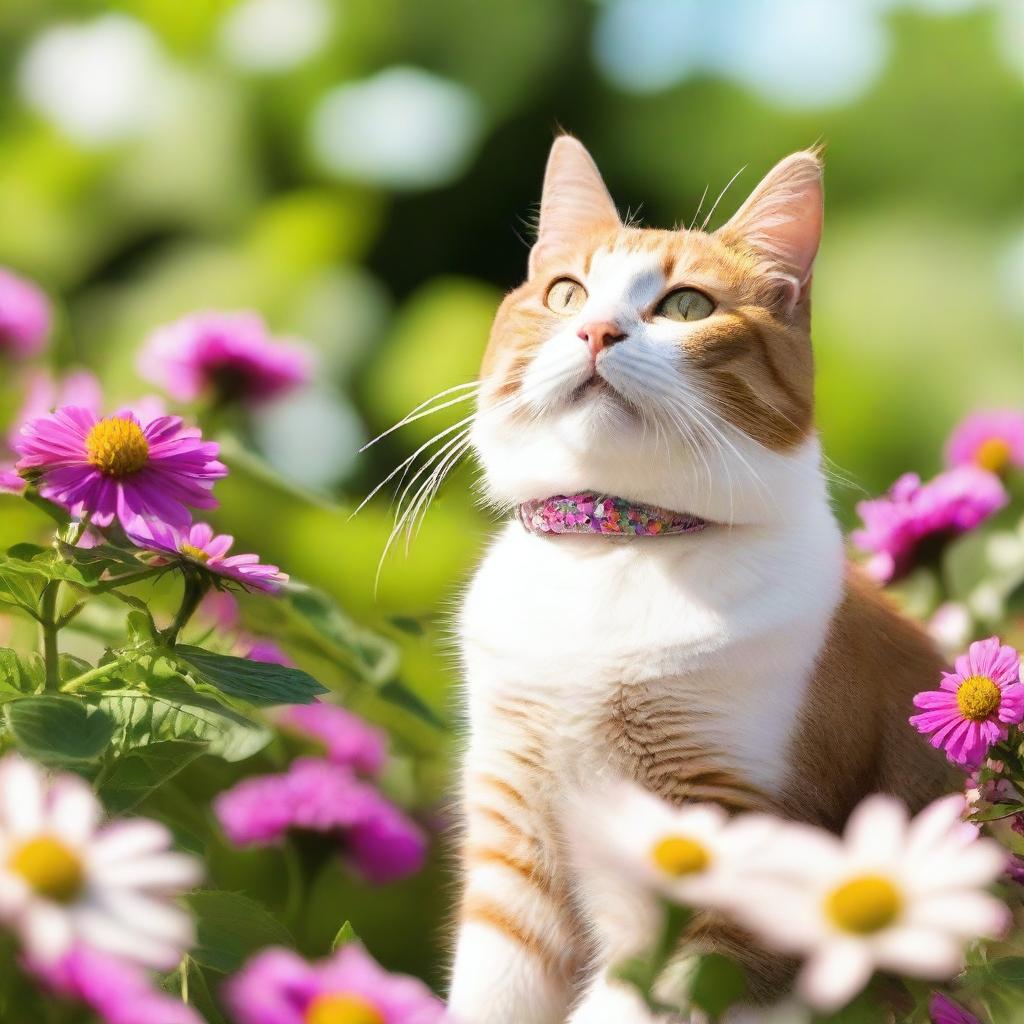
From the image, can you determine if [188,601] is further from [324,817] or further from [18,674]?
[324,817]

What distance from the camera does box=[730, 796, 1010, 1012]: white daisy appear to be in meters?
0.59

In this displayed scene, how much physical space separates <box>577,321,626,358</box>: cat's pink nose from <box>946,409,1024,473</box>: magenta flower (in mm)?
773

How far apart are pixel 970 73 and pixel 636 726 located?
2.54 m

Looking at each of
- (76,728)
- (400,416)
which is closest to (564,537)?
(76,728)

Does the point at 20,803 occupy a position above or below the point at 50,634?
above

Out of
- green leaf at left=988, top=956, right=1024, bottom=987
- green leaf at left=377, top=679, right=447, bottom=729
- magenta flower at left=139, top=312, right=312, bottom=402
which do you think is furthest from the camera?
magenta flower at left=139, top=312, right=312, bottom=402

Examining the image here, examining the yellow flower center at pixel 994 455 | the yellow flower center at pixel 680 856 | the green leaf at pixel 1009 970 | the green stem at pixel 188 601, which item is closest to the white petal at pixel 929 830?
the yellow flower center at pixel 680 856

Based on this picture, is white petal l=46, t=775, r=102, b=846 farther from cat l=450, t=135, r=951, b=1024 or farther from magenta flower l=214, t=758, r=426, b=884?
magenta flower l=214, t=758, r=426, b=884

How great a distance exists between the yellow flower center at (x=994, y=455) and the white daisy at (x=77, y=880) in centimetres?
132

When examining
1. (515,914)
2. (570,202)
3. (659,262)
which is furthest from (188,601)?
(570,202)

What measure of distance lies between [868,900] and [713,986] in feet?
0.45

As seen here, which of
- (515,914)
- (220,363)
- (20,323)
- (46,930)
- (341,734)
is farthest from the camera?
(20,323)

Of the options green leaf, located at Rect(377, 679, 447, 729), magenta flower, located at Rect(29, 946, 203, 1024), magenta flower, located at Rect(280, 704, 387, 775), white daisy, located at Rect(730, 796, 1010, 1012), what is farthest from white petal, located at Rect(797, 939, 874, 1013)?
magenta flower, located at Rect(280, 704, 387, 775)

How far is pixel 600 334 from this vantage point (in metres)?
1.11
